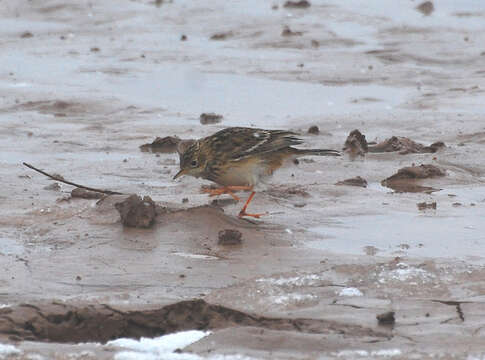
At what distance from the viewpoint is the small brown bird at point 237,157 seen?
26.5 ft

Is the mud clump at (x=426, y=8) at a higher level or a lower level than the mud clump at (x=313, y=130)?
higher

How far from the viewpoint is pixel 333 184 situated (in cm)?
905

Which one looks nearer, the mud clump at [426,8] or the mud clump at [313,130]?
the mud clump at [313,130]

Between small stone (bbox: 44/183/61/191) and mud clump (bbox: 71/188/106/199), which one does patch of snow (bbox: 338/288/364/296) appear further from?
small stone (bbox: 44/183/61/191)

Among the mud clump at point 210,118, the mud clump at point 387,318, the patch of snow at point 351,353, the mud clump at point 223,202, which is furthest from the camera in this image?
the mud clump at point 210,118

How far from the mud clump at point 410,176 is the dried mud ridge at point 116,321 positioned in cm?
334

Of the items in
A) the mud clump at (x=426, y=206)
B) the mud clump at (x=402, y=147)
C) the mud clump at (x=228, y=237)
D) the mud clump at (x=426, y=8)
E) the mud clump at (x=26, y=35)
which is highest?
the mud clump at (x=426, y=8)

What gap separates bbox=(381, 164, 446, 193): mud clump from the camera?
29.8 feet

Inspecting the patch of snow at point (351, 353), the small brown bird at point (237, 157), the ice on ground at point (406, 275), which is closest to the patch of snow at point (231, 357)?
the patch of snow at point (351, 353)

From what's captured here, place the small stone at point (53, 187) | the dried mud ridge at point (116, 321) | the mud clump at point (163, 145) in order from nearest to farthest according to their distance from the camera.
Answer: the dried mud ridge at point (116, 321), the small stone at point (53, 187), the mud clump at point (163, 145)

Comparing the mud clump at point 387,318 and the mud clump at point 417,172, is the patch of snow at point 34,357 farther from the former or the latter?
the mud clump at point 417,172

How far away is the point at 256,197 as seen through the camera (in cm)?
859

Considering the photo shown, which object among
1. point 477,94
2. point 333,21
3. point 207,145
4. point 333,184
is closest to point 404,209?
point 333,184

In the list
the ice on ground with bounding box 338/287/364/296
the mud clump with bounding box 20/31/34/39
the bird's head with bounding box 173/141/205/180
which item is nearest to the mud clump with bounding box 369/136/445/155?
the bird's head with bounding box 173/141/205/180
